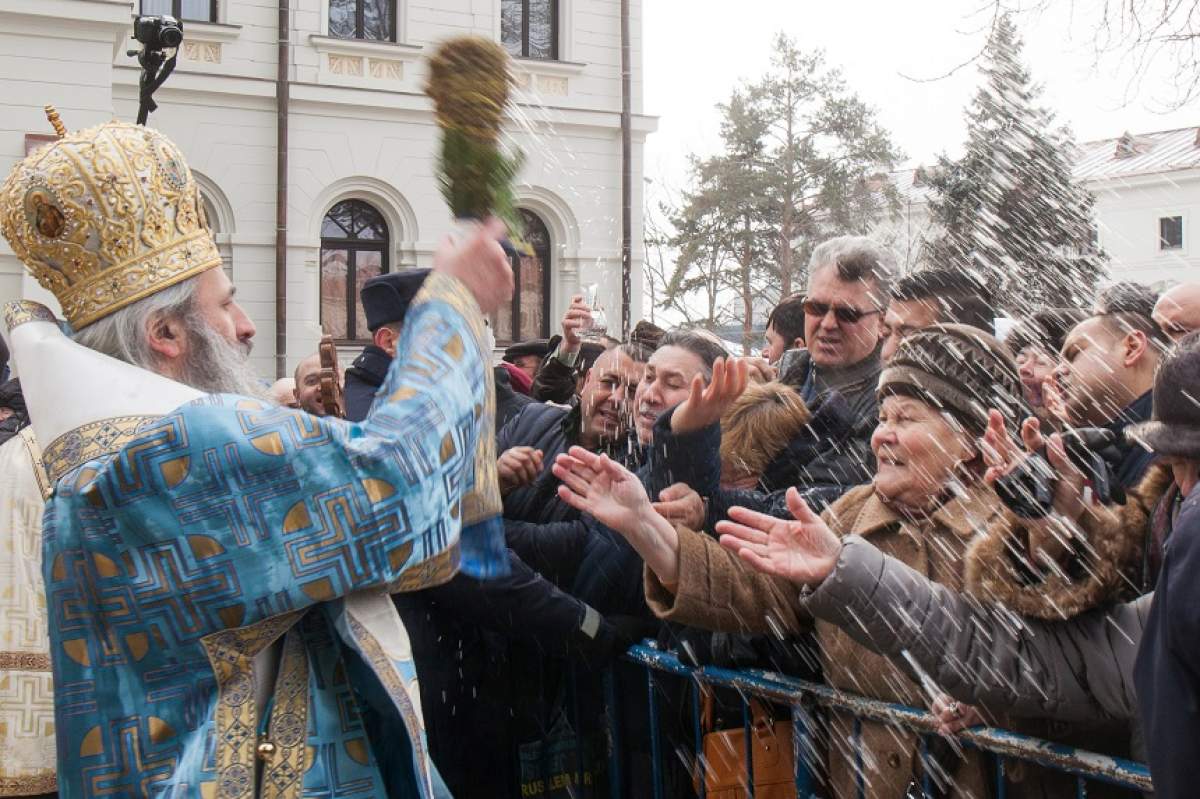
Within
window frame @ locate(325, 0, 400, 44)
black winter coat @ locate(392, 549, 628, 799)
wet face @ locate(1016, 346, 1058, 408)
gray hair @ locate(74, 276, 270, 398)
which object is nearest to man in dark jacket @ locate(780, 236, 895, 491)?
wet face @ locate(1016, 346, 1058, 408)

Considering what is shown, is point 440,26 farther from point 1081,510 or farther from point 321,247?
point 1081,510

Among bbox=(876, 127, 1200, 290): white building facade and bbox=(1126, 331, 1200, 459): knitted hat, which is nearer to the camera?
Answer: bbox=(1126, 331, 1200, 459): knitted hat

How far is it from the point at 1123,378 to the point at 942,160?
70.4ft

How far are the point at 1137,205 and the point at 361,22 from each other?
28585 mm

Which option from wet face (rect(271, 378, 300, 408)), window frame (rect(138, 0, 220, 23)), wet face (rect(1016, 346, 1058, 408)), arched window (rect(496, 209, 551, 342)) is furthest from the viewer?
arched window (rect(496, 209, 551, 342))

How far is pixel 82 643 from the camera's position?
1.99 meters

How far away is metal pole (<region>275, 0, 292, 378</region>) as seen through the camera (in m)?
19.1

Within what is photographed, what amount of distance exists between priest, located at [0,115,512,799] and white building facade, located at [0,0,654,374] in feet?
54.5

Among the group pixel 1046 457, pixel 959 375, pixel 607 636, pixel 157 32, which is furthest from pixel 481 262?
pixel 157 32

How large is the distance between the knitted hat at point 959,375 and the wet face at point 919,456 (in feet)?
0.15

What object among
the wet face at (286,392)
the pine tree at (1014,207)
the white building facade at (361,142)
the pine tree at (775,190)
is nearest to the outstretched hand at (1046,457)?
the wet face at (286,392)

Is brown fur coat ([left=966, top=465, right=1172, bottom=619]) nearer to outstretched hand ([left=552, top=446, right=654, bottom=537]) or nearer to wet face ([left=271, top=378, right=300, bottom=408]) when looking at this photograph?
outstretched hand ([left=552, top=446, right=654, bottom=537])

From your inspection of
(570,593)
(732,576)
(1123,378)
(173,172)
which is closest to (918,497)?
(732,576)

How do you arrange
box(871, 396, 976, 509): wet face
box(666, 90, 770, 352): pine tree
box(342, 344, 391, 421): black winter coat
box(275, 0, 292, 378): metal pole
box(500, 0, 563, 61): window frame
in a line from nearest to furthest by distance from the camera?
box(871, 396, 976, 509): wet face → box(342, 344, 391, 421): black winter coat → box(275, 0, 292, 378): metal pole → box(500, 0, 563, 61): window frame → box(666, 90, 770, 352): pine tree
